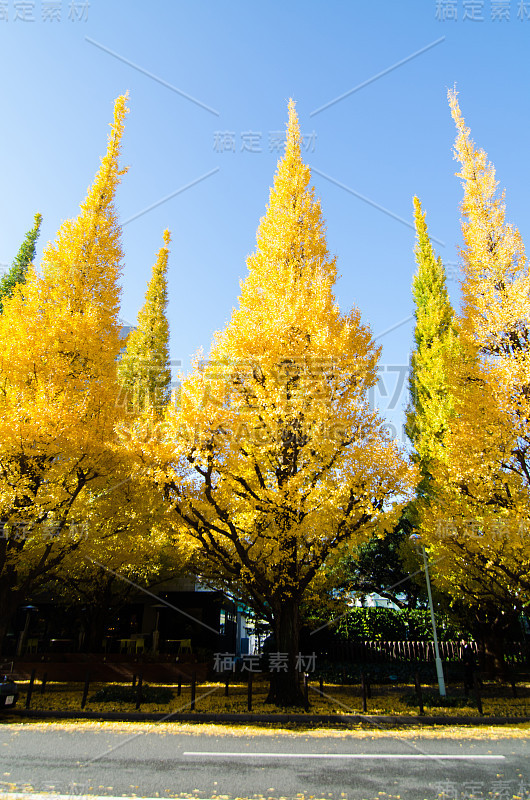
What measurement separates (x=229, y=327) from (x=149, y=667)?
12872 millimetres

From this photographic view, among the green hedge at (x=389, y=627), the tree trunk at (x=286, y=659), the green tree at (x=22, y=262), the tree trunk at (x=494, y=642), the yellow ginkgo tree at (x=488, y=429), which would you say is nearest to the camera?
the tree trunk at (x=286, y=659)

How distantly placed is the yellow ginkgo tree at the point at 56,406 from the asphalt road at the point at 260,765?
4611mm

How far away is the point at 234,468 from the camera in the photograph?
10766mm

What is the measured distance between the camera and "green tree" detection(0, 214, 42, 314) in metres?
22.3

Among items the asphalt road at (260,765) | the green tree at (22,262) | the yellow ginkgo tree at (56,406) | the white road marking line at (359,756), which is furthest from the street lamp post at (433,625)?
the green tree at (22,262)

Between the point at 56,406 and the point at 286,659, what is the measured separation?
831cm

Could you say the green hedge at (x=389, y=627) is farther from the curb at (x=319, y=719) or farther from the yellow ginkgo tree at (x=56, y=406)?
the yellow ginkgo tree at (x=56, y=406)

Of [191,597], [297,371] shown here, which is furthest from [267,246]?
[191,597]

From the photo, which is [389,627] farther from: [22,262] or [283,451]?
[22,262]

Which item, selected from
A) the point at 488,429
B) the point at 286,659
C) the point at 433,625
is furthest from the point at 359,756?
the point at 433,625

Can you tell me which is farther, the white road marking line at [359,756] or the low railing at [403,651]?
the low railing at [403,651]

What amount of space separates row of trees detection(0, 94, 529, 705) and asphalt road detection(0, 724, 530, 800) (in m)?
3.67

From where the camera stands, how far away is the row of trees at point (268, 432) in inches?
411

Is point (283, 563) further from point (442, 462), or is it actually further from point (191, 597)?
point (191, 597)
